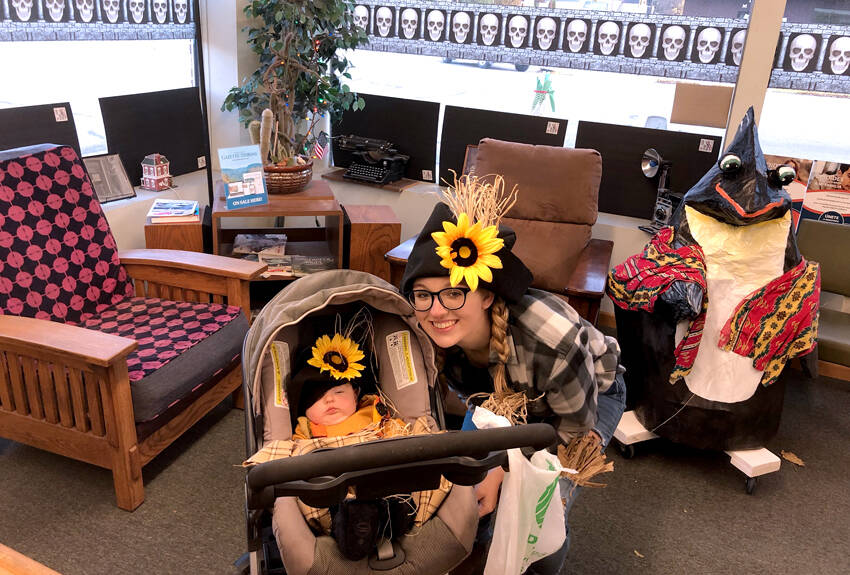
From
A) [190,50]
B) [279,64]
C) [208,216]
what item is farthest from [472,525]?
[190,50]

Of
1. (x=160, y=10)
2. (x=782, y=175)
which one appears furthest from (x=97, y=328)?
(x=782, y=175)

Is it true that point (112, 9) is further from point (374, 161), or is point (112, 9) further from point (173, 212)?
point (374, 161)

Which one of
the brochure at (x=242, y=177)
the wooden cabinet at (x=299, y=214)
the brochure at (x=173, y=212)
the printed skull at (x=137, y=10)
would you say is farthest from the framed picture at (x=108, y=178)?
the printed skull at (x=137, y=10)

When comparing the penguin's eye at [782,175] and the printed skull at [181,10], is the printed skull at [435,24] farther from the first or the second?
the penguin's eye at [782,175]

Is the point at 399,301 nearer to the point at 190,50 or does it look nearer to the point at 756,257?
the point at 756,257

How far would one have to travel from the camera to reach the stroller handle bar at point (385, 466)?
3.84 feet

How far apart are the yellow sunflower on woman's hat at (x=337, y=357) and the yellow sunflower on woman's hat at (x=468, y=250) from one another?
43 centimetres

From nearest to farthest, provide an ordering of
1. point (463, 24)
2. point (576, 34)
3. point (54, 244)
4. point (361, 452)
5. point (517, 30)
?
1. point (361, 452)
2. point (54, 244)
3. point (576, 34)
4. point (517, 30)
5. point (463, 24)

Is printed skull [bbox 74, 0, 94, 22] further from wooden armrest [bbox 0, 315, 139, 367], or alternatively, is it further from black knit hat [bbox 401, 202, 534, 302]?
black knit hat [bbox 401, 202, 534, 302]

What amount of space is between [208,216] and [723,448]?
239cm

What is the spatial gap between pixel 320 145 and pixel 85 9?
50.9 inches

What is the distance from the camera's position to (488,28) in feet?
12.3

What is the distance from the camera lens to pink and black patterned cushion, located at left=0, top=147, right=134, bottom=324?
235cm

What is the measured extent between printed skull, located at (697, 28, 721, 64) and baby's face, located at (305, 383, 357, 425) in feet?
8.41
